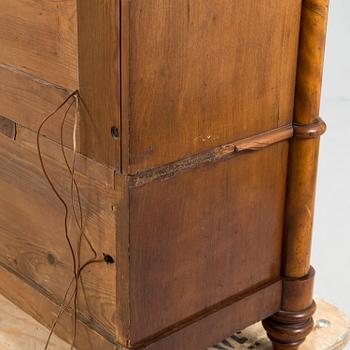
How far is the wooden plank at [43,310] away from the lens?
150 centimetres

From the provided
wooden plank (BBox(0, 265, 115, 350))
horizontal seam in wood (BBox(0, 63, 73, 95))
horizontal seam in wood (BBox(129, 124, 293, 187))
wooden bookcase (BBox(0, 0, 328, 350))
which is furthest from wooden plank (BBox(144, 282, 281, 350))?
horizontal seam in wood (BBox(0, 63, 73, 95))

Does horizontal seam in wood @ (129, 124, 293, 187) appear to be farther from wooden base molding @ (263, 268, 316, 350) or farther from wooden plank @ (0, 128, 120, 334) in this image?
wooden base molding @ (263, 268, 316, 350)

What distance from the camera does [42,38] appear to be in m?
1.41

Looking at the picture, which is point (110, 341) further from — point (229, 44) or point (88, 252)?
point (229, 44)

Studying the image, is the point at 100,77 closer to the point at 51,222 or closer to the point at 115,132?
the point at 115,132

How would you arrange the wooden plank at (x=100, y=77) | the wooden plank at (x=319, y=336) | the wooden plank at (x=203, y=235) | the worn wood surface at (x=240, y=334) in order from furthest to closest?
the wooden plank at (x=319, y=336) < the worn wood surface at (x=240, y=334) < the wooden plank at (x=203, y=235) < the wooden plank at (x=100, y=77)

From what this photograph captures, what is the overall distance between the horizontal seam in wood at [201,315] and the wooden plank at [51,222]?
63 millimetres

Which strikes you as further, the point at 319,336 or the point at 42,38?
the point at 319,336

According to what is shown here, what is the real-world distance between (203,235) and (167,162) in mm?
182

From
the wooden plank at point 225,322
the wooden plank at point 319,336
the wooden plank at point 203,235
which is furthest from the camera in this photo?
the wooden plank at point 319,336

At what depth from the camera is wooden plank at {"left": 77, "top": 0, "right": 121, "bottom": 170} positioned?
4.16 feet

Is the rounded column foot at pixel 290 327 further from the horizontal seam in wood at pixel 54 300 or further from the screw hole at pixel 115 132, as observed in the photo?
the screw hole at pixel 115 132

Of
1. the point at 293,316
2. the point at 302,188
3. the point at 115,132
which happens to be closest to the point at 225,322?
the point at 293,316

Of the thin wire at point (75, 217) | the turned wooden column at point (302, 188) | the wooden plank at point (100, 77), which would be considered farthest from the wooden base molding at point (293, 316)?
the wooden plank at point (100, 77)
